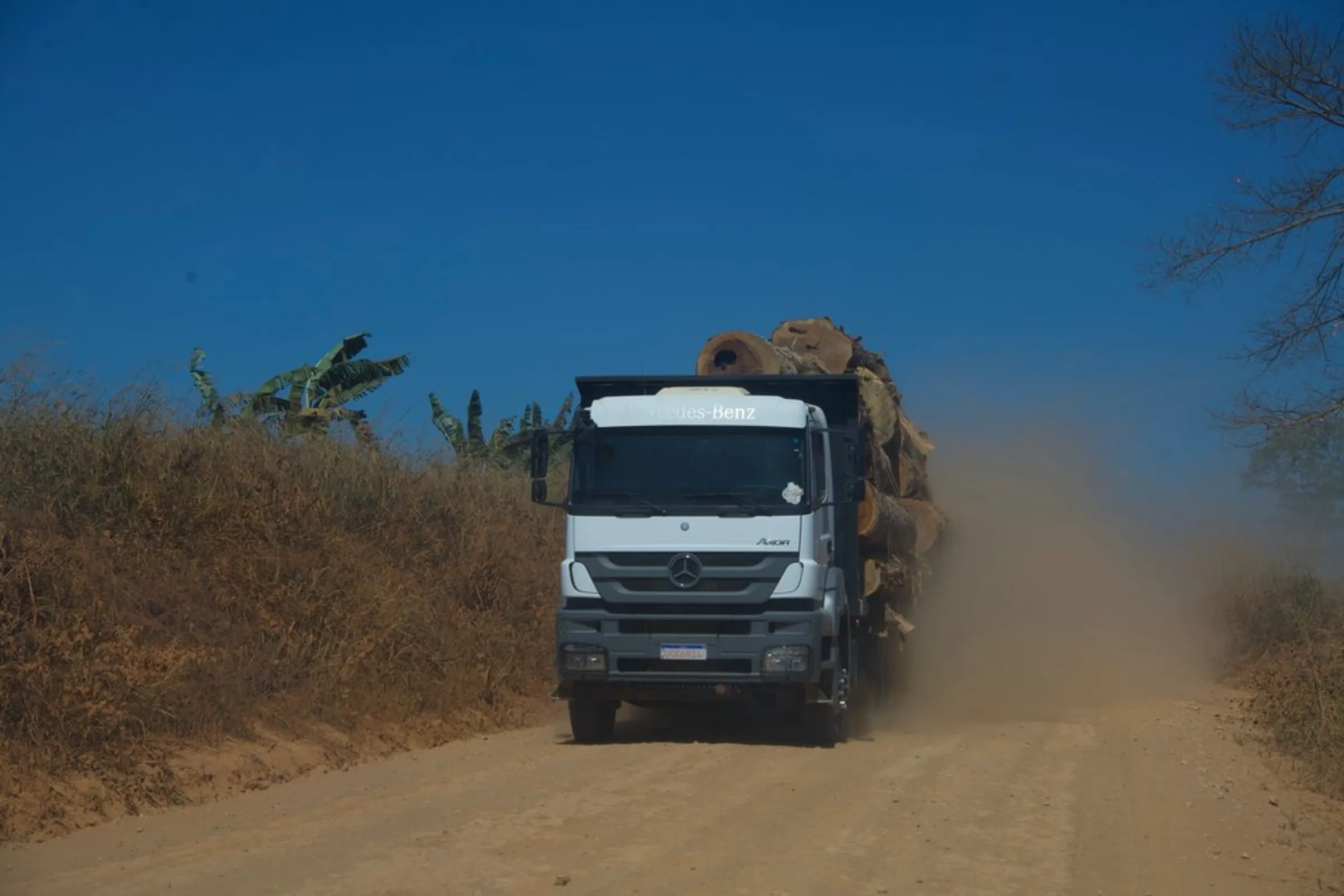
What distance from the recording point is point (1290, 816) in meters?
9.55

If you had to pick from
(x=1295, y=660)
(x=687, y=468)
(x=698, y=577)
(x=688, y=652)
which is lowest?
(x=688, y=652)

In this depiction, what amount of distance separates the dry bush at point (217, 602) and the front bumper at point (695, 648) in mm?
2232

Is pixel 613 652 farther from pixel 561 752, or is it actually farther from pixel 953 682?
pixel 953 682

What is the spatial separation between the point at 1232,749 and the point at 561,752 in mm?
6699

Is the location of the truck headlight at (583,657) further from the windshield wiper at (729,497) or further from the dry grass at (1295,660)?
the dry grass at (1295,660)

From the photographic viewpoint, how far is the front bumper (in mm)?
11953

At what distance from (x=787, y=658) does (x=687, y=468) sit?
6.38 feet

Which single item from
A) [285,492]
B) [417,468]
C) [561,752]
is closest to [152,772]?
[561,752]

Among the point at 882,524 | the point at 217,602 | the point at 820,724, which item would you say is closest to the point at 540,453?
the point at 217,602

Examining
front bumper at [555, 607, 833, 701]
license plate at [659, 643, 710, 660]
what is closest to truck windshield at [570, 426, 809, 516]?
front bumper at [555, 607, 833, 701]

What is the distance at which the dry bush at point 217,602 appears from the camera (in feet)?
31.8

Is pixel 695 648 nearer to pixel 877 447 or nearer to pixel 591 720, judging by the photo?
pixel 591 720

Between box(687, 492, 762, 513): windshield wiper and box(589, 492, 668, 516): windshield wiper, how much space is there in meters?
0.32

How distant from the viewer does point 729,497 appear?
40.1ft
